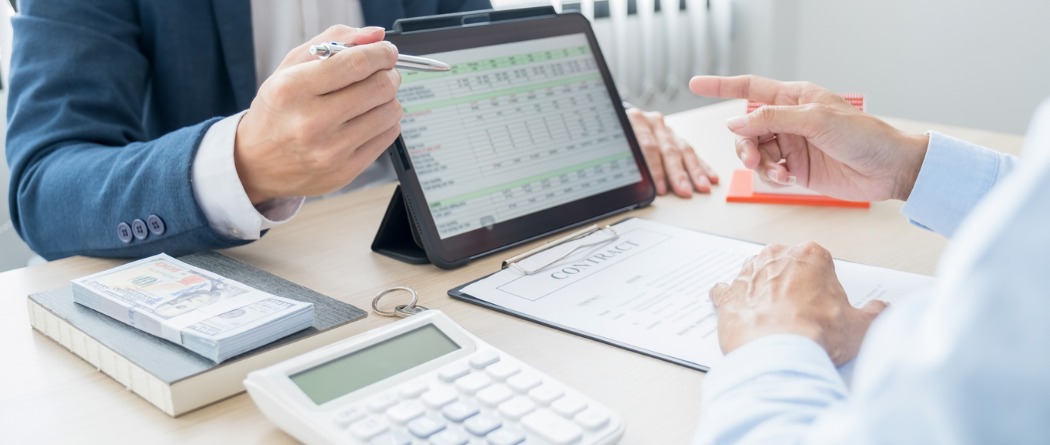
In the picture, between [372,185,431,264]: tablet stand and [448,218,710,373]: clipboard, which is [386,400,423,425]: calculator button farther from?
[372,185,431,264]: tablet stand

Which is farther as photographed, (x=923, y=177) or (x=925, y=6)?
(x=925, y=6)

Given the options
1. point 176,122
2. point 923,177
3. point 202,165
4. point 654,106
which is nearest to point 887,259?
point 923,177

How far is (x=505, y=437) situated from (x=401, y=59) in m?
0.44

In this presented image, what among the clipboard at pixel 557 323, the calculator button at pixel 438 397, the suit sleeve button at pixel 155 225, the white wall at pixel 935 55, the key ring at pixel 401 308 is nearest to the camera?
the calculator button at pixel 438 397

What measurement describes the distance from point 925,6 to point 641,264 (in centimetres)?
260

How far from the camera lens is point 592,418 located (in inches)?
22.2

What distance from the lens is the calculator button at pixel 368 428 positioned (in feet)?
1.78

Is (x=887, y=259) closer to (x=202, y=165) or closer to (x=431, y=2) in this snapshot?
(x=202, y=165)

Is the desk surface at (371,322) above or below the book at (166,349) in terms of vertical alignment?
below

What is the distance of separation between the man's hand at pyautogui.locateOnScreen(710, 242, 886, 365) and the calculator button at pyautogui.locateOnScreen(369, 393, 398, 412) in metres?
0.24

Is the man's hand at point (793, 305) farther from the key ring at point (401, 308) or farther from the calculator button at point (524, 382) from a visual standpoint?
the key ring at point (401, 308)

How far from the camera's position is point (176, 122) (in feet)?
4.22

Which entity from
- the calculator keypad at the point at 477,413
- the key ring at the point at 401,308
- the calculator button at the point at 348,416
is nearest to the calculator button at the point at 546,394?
the calculator keypad at the point at 477,413

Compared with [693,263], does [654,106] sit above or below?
below
